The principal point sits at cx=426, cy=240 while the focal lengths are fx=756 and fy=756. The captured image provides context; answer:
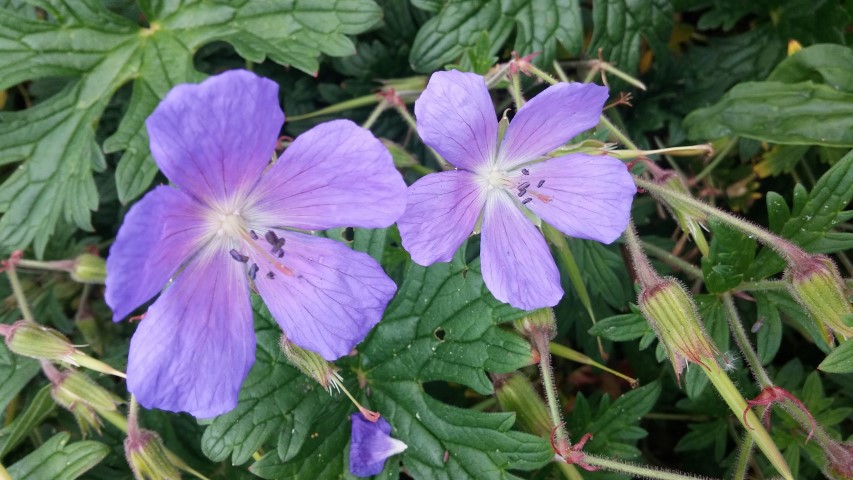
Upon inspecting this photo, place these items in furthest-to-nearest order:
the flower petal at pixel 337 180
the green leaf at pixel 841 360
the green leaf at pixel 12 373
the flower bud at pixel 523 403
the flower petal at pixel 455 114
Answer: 1. the green leaf at pixel 12 373
2. the flower bud at pixel 523 403
3. the green leaf at pixel 841 360
4. the flower petal at pixel 455 114
5. the flower petal at pixel 337 180

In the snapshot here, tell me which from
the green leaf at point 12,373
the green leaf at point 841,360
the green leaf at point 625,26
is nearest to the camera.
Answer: the green leaf at point 841,360

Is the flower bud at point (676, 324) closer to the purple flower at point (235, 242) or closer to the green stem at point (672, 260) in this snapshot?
the green stem at point (672, 260)

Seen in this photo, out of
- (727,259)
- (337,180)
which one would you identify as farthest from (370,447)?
(727,259)

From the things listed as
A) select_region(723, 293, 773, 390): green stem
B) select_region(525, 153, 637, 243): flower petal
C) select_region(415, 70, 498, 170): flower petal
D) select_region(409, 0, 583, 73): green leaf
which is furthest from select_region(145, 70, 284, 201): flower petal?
select_region(723, 293, 773, 390): green stem

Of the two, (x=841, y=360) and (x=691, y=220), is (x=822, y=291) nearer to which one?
(x=841, y=360)

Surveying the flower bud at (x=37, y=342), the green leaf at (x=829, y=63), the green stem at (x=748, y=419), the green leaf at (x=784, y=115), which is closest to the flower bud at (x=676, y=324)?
the green stem at (x=748, y=419)

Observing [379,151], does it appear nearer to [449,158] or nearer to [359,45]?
[449,158]

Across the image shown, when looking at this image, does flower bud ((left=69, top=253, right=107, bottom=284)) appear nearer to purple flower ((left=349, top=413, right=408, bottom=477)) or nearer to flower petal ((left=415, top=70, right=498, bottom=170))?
purple flower ((left=349, top=413, right=408, bottom=477))

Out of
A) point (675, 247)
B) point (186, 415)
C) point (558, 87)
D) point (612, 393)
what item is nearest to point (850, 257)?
point (675, 247)
